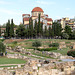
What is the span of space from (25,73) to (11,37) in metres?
48.3

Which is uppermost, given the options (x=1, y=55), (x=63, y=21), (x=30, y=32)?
(x=63, y=21)

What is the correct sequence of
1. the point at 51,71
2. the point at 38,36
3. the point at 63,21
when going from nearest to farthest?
the point at 51,71
the point at 38,36
the point at 63,21

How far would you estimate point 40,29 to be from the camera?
57969 millimetres

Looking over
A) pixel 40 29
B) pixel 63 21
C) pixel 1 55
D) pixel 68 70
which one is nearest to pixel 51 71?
pixel 68 70

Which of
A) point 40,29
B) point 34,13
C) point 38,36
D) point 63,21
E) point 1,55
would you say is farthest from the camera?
point 63,21

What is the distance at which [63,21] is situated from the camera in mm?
99812

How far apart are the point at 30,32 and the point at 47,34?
6402 mm

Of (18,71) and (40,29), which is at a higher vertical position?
(40,29)

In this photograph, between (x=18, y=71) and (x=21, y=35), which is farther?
(x=21, y=35)

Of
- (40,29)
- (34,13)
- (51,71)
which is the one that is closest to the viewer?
(51,71)

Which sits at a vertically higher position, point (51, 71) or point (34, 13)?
point (34, 13)

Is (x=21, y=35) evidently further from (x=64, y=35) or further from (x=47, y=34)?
(x=64, y=35)

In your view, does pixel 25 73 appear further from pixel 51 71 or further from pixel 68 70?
pixel 68 70

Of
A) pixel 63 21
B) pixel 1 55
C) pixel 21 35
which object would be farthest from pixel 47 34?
pixel 63 21
